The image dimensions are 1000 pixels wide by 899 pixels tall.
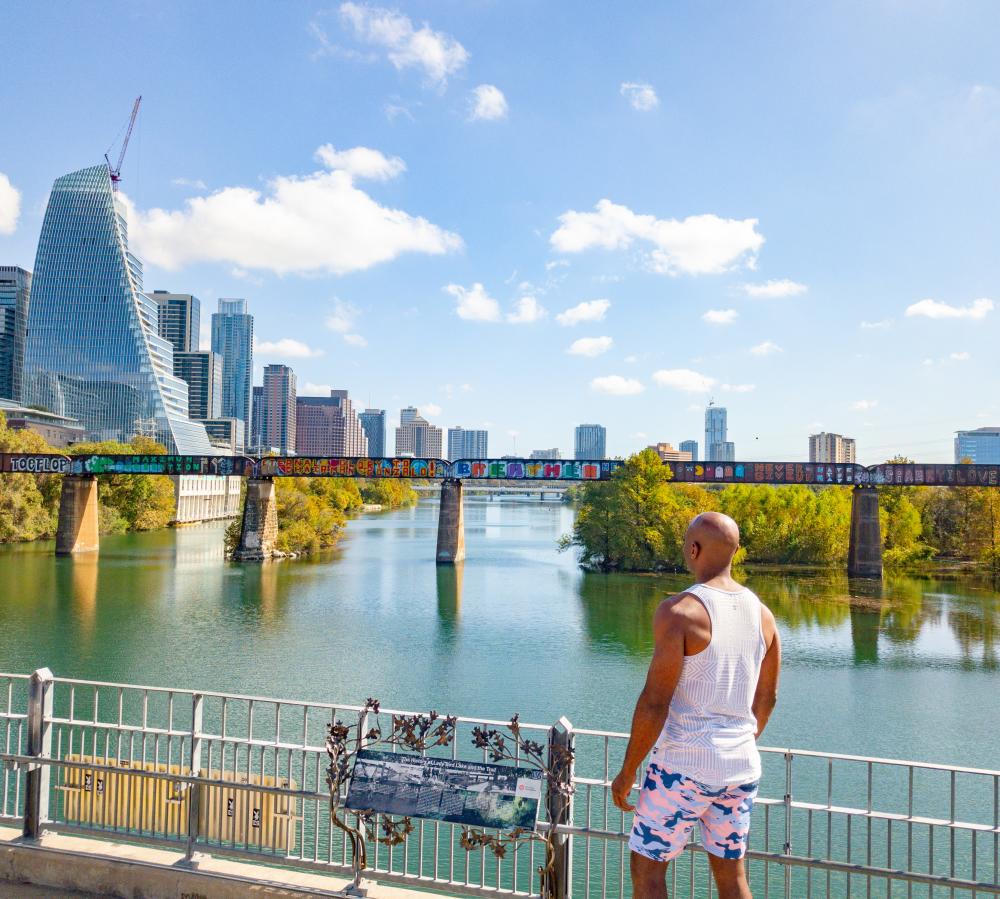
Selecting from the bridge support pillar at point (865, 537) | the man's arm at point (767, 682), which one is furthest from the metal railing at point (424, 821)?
the bridge support pillar at point (865, 537)

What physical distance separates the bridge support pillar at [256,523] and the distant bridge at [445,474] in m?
0.07

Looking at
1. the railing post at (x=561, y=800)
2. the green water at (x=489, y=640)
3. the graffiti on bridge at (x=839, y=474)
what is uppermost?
Answer: the graffiti on bridge at (x=839, y=474)

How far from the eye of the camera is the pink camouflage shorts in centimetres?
376

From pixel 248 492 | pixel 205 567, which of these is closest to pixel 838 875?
pixel 205 567

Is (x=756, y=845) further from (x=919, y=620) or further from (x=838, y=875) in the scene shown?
(x=919, y=620)

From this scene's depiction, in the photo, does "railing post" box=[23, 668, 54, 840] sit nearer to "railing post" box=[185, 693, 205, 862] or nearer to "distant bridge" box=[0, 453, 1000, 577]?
"railing post" box=[185, 693, 205, 862]

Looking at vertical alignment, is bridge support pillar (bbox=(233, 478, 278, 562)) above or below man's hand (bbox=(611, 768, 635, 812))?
below

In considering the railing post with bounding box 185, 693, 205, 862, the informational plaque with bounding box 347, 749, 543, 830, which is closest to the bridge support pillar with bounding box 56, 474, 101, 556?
the railing post with bounding box 185, 693, 205, 862

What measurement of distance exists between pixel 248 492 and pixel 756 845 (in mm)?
46371

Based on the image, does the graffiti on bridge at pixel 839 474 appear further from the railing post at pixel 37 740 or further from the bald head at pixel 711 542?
the bald head at pixel 711 542

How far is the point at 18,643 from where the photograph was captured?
83.0ft

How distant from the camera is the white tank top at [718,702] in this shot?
146 inches

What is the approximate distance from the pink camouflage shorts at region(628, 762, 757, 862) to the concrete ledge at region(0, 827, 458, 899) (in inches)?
96.4

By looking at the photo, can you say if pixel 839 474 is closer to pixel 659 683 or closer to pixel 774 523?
pixel 774 523
